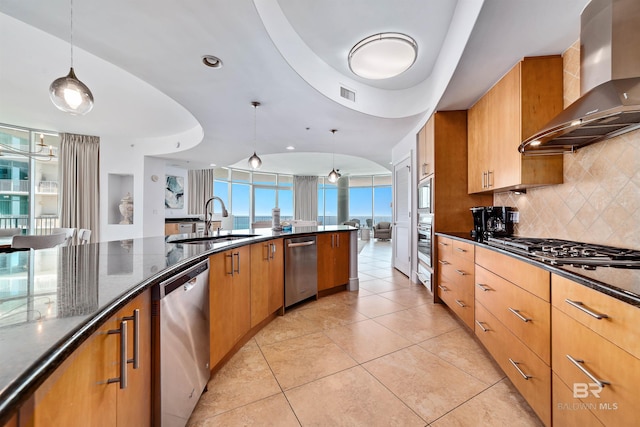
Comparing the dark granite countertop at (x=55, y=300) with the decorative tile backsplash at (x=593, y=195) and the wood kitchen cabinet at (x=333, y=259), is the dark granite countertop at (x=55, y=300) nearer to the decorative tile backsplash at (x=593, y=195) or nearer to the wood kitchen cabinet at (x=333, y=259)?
the wood kitchen cabinet at (x=333, y=259)

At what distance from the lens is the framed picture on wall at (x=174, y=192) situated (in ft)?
24.3

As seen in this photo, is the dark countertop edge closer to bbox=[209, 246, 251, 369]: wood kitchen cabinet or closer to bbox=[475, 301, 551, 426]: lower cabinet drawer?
bbox=[475, 301, 551, 426]: lower cabinet drawer

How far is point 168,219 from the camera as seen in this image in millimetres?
7043

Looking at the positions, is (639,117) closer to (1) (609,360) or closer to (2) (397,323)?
(1) (609,360)

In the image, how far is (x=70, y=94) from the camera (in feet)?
5.77

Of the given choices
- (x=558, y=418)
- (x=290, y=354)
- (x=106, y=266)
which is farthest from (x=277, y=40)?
(x=558, y=418)

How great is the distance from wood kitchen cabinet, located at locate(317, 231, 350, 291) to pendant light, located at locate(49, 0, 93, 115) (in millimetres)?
2454

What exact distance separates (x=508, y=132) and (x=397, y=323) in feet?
6.64

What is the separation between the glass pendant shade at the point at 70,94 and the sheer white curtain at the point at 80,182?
17.2ft

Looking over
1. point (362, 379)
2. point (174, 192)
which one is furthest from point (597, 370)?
point (174, 192)

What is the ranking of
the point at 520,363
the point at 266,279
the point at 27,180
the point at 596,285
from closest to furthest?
the point at 596,285 → the point at 520,363 → the point at 266,279 → the point at 27,180

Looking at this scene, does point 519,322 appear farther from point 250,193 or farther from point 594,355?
point 250,193

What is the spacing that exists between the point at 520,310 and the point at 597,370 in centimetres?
54

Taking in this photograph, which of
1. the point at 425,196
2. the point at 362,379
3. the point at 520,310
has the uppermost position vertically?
the point at 425,196
